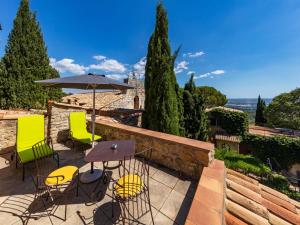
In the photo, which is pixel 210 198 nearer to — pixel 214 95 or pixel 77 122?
pixel 77 122

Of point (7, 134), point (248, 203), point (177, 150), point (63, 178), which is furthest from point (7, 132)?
point (248, 203)

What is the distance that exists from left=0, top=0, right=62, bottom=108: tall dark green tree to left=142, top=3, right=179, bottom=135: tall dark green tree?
7763 millimetres

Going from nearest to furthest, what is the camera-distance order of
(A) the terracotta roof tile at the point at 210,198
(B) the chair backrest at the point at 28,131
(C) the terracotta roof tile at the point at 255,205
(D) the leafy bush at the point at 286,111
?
(A) the terracotta roof tile at the point at 210,198
(C) the terracotta roof tile at the point at 255,205
(B) the chair backrest at the point at 28,131
(D) the leafy bush at the point at 286,111

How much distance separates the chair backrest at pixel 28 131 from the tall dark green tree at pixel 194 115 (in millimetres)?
7690

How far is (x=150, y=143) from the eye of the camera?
3309 mm

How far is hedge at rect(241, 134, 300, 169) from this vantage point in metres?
11.6

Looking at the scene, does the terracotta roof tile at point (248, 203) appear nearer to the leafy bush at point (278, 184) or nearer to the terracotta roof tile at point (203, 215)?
the terracotta roof tile at point (203, 215)

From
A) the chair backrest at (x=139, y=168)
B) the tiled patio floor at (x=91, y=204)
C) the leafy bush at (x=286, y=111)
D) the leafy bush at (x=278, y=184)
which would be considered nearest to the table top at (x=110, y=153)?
the chair backrest at (x=139, y=168)

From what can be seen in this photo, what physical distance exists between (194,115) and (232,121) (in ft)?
27.8

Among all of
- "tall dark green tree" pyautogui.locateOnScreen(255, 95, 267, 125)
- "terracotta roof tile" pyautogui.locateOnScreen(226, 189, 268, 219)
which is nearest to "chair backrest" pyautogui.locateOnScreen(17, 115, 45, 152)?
"terracotta roof tile" pyautogui.locateOnScreen(226, 189, 268, 219)

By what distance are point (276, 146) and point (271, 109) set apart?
1231 cm

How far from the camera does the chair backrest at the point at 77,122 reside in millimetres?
4297

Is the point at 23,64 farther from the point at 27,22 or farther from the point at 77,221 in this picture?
the point at 77,221

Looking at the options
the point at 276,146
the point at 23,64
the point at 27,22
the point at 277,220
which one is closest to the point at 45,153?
the point at 277,220
